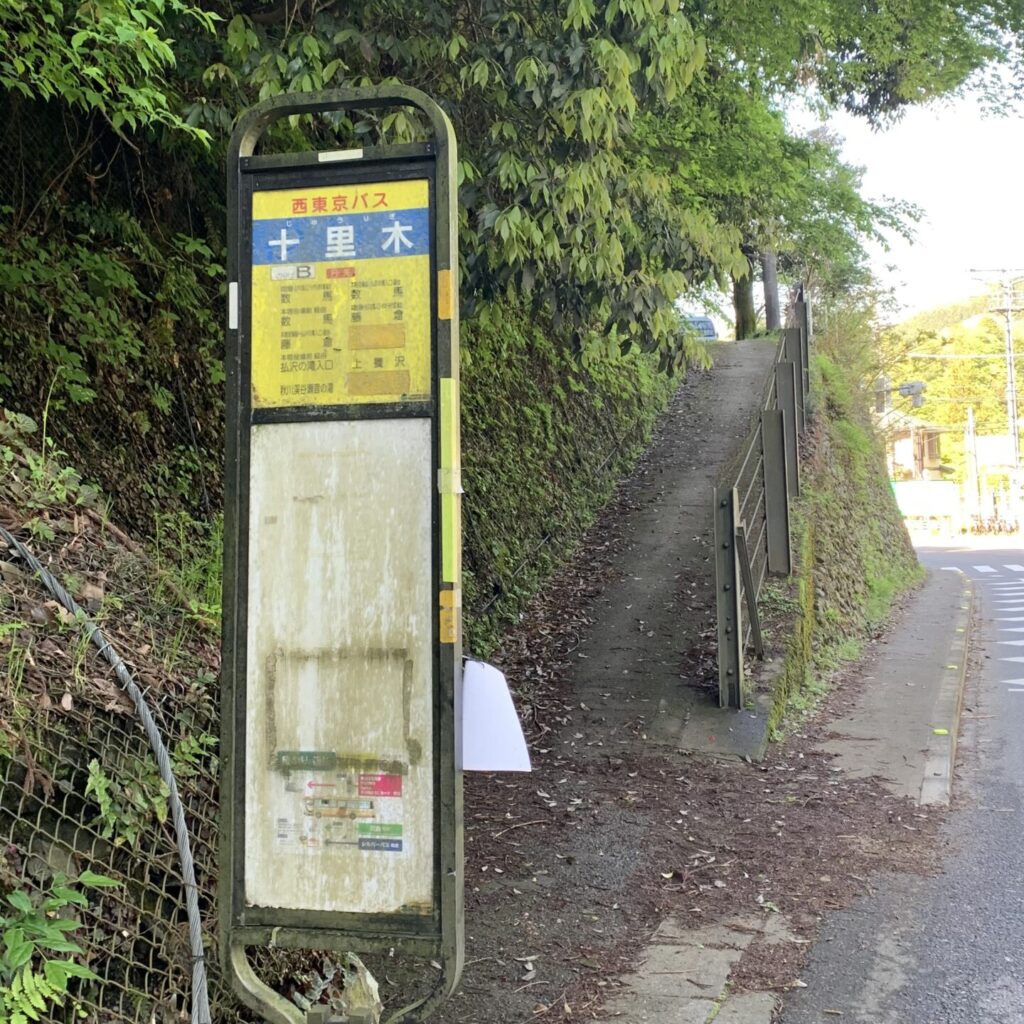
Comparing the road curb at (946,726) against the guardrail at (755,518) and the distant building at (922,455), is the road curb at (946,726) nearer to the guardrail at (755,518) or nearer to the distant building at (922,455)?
the guardrail at (755,518)

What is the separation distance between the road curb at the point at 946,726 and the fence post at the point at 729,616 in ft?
4.44

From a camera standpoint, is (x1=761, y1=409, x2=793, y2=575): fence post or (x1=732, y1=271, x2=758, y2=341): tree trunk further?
(x1=732, y1=271, x2=758, y2=341): tree trunk

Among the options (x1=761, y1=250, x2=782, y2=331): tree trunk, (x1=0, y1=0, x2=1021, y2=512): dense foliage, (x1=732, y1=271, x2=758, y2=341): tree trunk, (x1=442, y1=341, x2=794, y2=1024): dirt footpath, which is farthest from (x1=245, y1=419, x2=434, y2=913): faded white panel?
(x1=761, y1=250, x2=782, y2=331): tree trunk

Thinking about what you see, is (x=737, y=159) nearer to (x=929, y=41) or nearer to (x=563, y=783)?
(x=929, y=41)

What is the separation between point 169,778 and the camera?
2928 mm

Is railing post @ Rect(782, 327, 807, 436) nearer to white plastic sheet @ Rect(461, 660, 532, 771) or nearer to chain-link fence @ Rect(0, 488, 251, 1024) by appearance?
chain-link fence @ Rect(0, 488, 251, 1024)

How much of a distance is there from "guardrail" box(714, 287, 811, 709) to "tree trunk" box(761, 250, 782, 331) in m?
9.88

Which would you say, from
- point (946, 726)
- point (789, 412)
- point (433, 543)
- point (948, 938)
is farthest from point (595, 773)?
point (789, 412)

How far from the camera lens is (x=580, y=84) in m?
5.41

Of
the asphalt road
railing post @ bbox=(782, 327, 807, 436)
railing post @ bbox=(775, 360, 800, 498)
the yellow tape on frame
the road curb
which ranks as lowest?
the asphalt road

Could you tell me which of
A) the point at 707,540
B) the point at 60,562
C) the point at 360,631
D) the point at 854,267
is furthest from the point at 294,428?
the point at 854,267

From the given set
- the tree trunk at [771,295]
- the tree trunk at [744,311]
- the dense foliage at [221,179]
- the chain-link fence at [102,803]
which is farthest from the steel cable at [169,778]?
the tree trunk at [771,295]

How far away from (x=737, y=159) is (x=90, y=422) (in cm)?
635

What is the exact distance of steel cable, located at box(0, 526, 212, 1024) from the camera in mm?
2768
